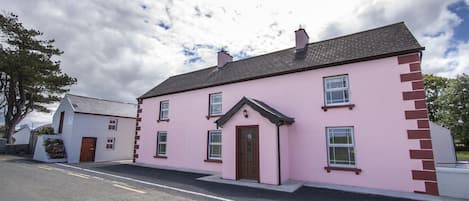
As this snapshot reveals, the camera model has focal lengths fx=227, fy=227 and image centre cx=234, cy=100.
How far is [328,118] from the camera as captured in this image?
9625mm

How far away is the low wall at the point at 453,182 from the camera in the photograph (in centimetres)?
721

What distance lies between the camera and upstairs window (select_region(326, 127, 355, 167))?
9078 millimetres

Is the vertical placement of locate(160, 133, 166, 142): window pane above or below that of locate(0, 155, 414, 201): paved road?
above

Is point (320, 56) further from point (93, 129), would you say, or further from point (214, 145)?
point (93, 129)

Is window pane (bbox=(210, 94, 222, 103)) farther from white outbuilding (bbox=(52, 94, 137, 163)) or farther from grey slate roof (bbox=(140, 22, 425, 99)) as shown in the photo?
white outbuilding (bbox=(52, 94, 137, 163))

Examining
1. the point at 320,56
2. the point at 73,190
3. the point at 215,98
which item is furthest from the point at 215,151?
the point at 320,56

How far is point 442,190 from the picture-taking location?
7531mm

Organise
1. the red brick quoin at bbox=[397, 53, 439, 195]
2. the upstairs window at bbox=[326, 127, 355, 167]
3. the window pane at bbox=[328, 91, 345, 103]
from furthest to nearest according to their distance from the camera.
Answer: the window pane at bbox=[328, 91, 345, 103], the upstairs window at bbox=[326, 127, 355, 167], the red brick quoin at bbox=[397, 53, 439, 195]

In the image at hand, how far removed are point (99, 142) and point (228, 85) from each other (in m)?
14.3

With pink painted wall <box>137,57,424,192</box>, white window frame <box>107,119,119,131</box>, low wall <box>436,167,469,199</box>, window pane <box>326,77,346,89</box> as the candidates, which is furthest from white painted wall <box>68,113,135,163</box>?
low wall <box>436,167,469,199</box>

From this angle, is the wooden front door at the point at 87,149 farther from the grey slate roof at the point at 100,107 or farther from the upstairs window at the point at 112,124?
the grey slate roof at the point at 100,107

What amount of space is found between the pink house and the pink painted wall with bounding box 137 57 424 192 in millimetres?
33

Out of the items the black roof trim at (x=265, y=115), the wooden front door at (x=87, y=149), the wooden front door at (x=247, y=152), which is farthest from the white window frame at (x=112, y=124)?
the wooden front door at (x=247, y=152)

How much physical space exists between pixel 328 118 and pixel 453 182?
431cm
